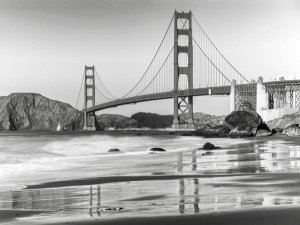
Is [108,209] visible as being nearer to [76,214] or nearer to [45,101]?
[76,214]

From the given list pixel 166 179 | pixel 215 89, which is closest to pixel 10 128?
pixel 215 89

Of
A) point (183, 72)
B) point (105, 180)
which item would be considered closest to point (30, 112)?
point (183, 72)

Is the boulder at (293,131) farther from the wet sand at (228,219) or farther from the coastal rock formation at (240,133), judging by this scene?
the wet sand at (228,219)

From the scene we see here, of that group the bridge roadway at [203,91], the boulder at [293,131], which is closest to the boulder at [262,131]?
the boulder at [293,131]

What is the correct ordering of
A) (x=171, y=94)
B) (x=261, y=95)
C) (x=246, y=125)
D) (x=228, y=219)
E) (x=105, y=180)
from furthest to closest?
(x=171, y=94)
(x=261, y=95)
(x=246, y=125)
(x=105, y=180)
(x=228, y=219)

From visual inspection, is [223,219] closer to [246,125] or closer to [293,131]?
[293,131]

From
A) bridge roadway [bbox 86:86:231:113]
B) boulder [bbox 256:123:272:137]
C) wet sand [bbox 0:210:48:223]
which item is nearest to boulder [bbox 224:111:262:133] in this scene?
boulder [bbox 256:123:272:137]
